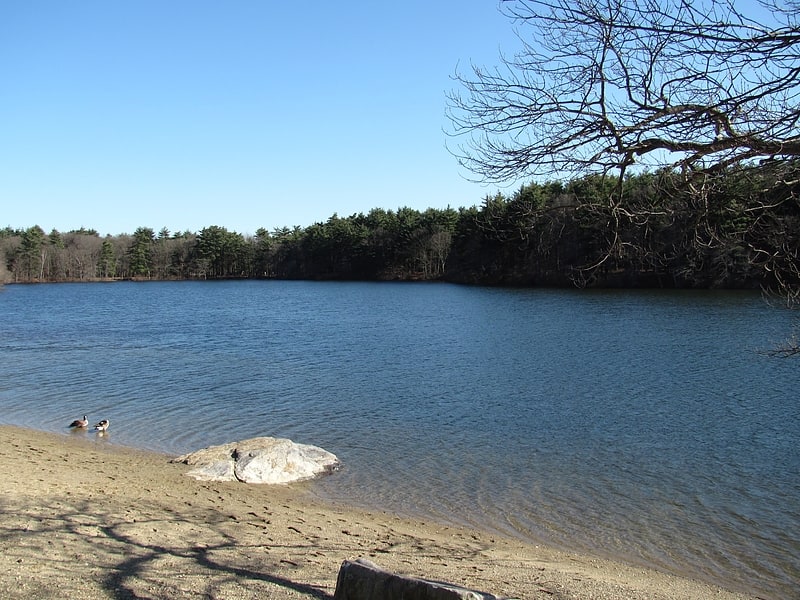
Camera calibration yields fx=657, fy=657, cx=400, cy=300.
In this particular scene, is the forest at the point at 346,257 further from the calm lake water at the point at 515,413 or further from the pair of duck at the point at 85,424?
the pair of duck at the point at 85,424

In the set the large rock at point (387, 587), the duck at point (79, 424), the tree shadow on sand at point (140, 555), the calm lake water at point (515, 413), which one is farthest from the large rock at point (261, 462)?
the large rock at point (387, 587)

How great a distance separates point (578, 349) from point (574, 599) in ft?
69.8

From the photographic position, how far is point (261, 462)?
37.9ft

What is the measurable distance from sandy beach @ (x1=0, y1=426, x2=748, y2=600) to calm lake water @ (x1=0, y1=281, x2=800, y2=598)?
39.3 inches

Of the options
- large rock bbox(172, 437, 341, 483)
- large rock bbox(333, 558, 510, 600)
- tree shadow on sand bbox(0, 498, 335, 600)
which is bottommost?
large rock bbox(172, 437, 341, 483)

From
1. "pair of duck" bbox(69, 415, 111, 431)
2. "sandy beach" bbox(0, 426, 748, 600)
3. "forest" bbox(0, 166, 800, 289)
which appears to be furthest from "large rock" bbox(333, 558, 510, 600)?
"forest" bbox(0, 166, 800, 289)

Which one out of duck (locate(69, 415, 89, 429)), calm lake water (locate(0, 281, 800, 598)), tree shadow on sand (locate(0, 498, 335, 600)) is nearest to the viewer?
tree shadow on sand (locate(0, 498, 335, 600))

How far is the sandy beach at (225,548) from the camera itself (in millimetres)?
5758

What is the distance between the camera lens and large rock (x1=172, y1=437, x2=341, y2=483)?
11320 mm

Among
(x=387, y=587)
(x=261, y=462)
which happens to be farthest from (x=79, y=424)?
(x=387, y=587)

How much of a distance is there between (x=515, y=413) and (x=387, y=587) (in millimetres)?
12312

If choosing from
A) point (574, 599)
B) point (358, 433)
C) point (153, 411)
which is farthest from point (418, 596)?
point (153, 411)

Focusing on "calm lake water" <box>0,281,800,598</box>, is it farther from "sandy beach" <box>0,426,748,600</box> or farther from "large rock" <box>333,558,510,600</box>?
"large rock" <box>333,558,510,600</box>

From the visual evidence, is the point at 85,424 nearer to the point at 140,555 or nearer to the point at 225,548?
the point at 225,548
